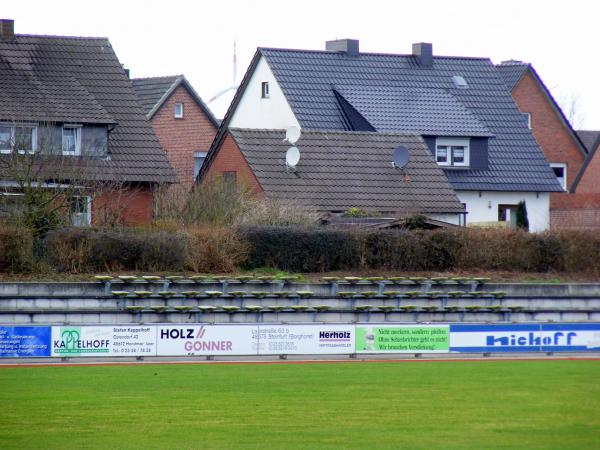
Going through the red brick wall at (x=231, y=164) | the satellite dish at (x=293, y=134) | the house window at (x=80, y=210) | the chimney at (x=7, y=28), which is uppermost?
the chimney at (x=7, y=28)

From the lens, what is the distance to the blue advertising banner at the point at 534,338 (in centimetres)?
3250

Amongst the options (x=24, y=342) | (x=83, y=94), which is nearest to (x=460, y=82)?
(x=83, y=94)

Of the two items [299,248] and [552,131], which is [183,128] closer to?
[552,131]

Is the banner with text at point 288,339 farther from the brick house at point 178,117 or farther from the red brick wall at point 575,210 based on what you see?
the brick house at point 178,117

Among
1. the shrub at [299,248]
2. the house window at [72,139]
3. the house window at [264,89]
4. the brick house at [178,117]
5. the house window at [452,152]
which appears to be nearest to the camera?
the shrub at [299,248]

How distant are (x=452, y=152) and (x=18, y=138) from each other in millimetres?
22868

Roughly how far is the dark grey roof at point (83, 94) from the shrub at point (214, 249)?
696cm

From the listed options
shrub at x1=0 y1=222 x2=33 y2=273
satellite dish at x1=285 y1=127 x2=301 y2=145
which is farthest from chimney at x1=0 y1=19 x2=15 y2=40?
shrub at x1=0 y1=222 x2=33 y2=273

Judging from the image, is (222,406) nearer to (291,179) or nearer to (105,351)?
(105,351)

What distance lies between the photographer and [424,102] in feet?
188

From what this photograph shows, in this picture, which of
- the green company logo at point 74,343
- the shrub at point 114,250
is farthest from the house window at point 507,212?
the green company logo at point 74,343

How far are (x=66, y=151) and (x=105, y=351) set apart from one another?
16.2 m

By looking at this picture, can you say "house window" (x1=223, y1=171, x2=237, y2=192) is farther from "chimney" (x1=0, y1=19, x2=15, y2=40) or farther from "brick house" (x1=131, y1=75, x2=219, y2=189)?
"brick house" (x1=131, y1=75, x2=219, y2=189)

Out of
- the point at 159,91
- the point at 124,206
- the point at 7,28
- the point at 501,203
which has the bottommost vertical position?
the point at 124,206
